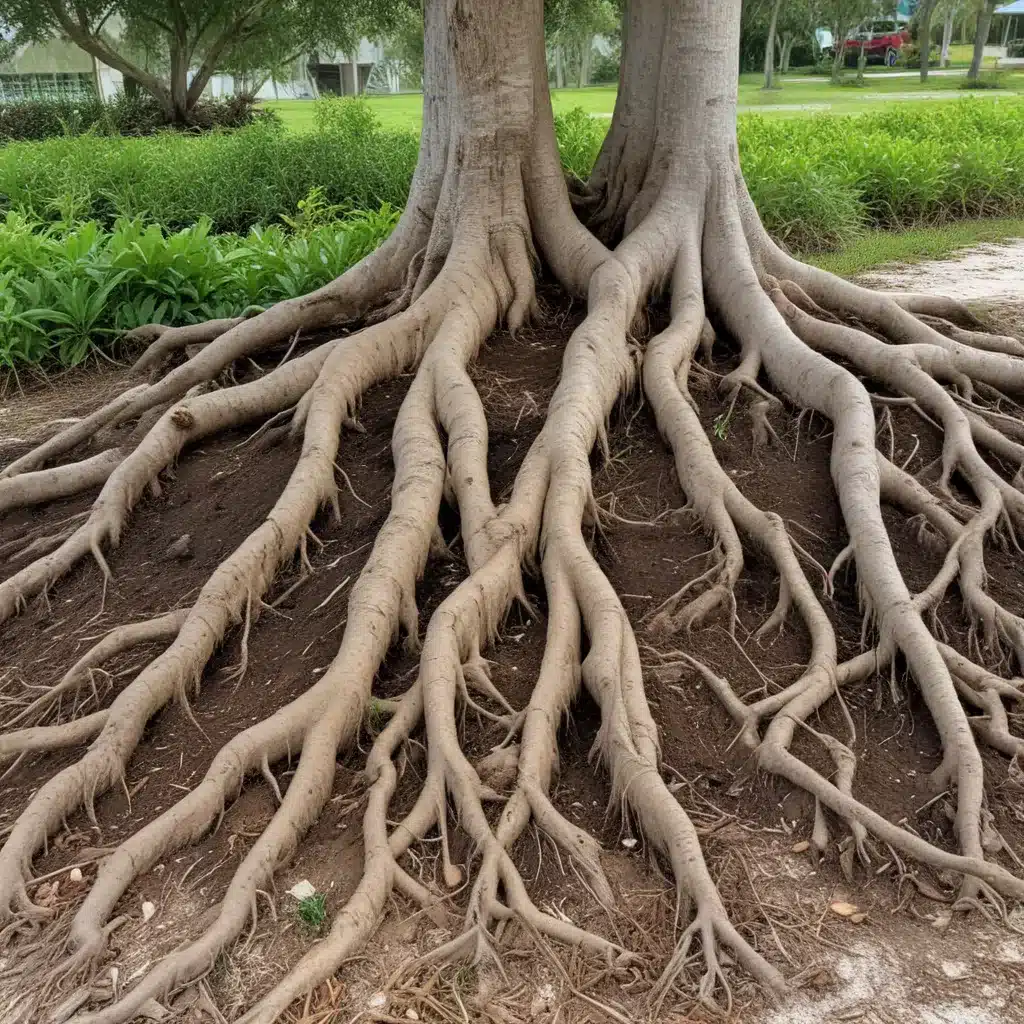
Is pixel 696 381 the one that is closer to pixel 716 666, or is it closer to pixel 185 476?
pixel 716 666

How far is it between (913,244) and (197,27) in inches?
823

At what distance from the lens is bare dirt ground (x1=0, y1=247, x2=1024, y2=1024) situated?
268cm

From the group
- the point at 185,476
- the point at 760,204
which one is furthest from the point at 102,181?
the point at 185,476

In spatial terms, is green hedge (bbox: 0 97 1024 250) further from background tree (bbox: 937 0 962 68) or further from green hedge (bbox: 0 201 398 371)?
background tree (bbox: 937 0 962 68)

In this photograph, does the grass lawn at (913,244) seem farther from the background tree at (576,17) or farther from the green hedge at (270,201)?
the background tree at (576,17)

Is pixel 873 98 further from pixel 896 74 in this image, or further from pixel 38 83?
pixel 38 83

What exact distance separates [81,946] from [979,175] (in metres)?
13.1

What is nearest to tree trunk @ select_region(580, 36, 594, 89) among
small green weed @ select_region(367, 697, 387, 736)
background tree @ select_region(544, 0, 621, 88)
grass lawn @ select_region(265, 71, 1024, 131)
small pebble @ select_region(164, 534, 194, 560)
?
A: grass lawn @ select_region(265, 71, 1024, 131)

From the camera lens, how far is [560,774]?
338cm

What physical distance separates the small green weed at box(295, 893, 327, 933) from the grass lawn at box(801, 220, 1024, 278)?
8165 millimetres

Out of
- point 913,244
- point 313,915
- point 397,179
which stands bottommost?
point 913,244

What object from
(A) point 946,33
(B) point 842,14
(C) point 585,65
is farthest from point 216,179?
(A) point 946,33

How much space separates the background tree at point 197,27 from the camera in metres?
24.1

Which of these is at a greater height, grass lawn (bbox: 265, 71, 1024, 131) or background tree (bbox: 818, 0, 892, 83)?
background tree (bbox: 818, 0, 892, 83)
